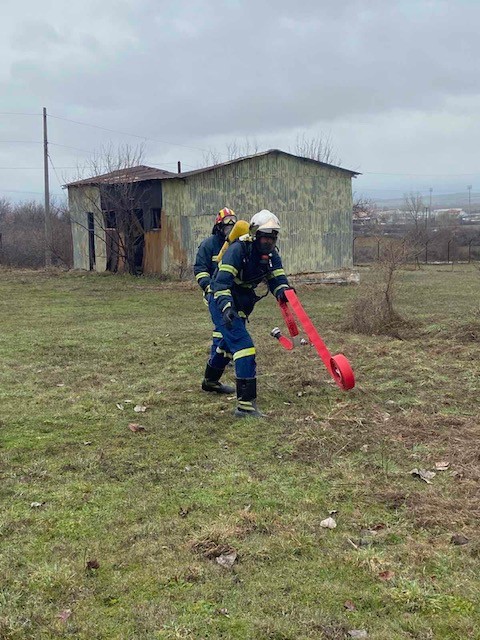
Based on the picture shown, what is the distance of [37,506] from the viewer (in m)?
4.13

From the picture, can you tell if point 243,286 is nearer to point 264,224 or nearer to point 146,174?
point 264,224

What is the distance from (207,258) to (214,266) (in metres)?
0.13

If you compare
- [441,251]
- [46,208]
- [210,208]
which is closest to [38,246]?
[46,208]

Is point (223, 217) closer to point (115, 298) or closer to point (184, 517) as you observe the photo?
point (184, 517)

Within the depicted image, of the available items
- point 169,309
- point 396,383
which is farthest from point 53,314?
point 396,383

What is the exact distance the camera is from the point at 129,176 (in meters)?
23.5

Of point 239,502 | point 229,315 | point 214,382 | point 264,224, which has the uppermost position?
point 264,224

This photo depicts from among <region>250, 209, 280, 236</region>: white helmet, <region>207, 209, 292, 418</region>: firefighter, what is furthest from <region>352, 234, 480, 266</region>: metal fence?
<region>250, 209, 280, 236</region>: white helmet

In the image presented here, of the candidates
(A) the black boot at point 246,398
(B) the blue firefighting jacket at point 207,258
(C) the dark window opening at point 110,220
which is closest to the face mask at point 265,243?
(B) the blue firefighting jacket at point 207,258

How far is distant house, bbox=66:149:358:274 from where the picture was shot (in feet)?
70.9

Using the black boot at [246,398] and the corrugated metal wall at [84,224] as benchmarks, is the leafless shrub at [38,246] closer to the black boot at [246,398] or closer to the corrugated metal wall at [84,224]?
the corrugated metal wall at [84,224]

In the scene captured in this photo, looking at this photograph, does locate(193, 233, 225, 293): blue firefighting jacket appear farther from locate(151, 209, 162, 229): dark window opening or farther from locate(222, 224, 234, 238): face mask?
locate(151, 209, 162, 229): dark window opening

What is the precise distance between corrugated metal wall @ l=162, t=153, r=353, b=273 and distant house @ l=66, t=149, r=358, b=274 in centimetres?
3

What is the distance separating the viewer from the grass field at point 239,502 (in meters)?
2.97
